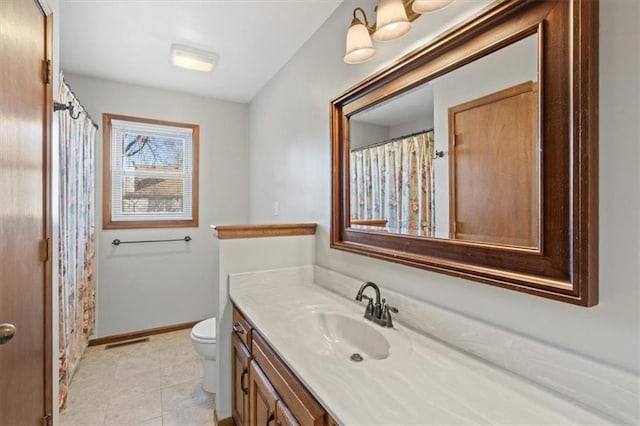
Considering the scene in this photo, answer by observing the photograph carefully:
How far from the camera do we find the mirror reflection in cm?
91

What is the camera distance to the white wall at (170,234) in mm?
2895

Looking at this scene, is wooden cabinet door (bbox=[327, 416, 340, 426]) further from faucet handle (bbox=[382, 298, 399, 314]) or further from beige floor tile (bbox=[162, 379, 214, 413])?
beige floor tile (bbox=[162, 379, 214, 413])

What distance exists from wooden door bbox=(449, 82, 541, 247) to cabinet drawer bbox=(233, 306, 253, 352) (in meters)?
1.02

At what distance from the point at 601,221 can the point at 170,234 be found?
3297mm

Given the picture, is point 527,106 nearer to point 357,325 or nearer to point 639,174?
point 639,174

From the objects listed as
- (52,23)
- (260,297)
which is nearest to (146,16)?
(52,23)

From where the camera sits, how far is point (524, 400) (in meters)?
0.81

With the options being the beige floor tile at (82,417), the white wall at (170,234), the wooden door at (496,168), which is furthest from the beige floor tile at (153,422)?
the wooden door at (496,168)

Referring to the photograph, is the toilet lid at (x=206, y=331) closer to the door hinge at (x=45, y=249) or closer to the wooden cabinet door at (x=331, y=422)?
the door hinge at (x=45, y=249)

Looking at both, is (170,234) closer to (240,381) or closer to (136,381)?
(136,381)

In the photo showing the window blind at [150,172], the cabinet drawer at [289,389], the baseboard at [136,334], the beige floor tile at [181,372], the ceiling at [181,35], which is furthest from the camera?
the window blind at [150,172]

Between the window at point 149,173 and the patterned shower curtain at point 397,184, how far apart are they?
2233 mm

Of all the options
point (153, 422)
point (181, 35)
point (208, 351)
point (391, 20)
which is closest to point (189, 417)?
point (153, 422)

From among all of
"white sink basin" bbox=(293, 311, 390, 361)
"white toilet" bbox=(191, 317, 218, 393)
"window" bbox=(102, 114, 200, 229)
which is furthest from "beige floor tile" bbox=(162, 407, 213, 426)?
→ "window" bbox=(102, 114, 200, 229)
